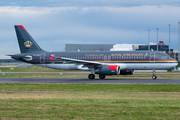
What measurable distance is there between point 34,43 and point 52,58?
168 inches

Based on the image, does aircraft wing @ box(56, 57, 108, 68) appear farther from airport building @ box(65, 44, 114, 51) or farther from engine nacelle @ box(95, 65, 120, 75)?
airport building @ box(65, 44, 114, 51)

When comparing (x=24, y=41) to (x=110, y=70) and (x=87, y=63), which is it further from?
(x=110, y=70)

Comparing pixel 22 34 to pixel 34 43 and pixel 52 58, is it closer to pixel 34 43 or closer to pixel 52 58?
A: pixel 34 43

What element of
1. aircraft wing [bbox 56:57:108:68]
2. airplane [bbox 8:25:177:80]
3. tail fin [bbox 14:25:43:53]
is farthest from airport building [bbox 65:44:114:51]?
aircraft wing [bbox 56:57:108:68]

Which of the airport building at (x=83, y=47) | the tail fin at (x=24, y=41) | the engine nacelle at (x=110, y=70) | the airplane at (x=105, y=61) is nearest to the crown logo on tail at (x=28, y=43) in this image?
the tail fin at (x=24, y=41)

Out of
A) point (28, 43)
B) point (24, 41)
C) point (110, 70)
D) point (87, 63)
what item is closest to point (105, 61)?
point (87, 63)

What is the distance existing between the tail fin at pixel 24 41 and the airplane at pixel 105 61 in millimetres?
330

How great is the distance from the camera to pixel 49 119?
999cm

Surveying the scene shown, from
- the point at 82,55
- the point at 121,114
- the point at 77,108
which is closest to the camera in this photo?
the point at 121,114

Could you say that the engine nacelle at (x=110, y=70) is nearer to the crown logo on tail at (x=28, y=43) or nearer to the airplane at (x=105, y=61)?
the airplane at (x=105, y=61)

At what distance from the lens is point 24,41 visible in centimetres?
4012

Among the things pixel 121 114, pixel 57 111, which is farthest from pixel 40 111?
pixel 121 114

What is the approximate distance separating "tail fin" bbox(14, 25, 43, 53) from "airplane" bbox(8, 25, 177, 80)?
1.08 ft

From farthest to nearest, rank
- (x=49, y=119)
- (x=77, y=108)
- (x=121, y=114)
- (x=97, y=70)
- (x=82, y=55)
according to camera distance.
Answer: (x=82, y=55) → (x=97, y=70) → (x=77, y=108) → (x=121, y=114) → (x=49, y=119)
